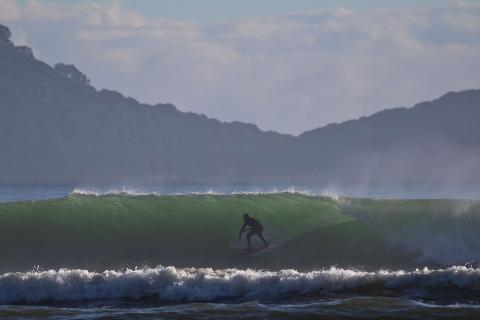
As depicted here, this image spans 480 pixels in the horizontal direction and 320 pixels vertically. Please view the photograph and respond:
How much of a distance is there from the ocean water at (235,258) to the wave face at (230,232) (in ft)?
0.14

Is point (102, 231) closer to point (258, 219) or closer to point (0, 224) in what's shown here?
point (0, 224)

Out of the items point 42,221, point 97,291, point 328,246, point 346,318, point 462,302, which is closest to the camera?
point 346,318

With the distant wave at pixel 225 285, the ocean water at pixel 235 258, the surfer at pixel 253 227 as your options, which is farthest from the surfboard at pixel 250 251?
the distant wave at pixel 225 285

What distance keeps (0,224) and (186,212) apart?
550cm

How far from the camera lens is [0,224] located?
2584cm

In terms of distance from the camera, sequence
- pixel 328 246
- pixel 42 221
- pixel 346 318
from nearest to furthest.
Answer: pixel 346 318, pixel 328 246, pixel 42 221

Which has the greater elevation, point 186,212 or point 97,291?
point 186,212

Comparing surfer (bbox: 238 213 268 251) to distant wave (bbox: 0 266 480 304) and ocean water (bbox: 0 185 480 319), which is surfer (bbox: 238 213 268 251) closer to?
ocean water (bbox: 0 185 480 319)

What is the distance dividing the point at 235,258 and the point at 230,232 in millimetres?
2383

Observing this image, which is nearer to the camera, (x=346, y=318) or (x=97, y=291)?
(x=346, y=318)

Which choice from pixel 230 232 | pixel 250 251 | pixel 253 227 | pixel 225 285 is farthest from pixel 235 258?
pixel 225 285

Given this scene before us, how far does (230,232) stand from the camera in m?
26.0

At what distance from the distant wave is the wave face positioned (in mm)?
2954

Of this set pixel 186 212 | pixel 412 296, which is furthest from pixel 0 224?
pixel 412 296
